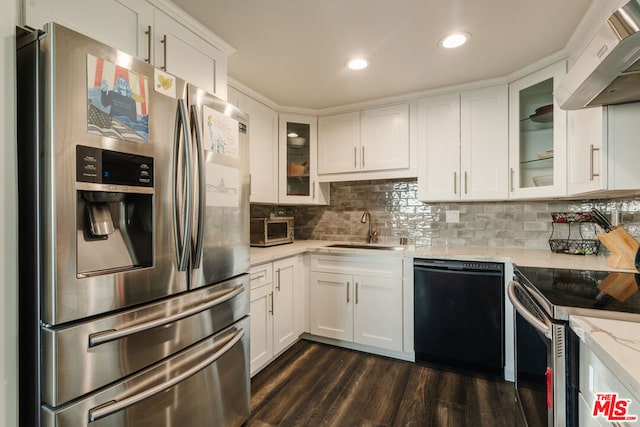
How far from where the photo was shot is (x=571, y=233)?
2.33 meters

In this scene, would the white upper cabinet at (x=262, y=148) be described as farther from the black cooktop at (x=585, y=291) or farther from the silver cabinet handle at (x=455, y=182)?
the black cooktop at (x=585, y=291)

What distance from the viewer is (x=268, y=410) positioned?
1808mm

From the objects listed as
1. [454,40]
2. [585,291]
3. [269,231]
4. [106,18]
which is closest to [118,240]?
[106,18]

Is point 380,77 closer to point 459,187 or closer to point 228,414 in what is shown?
point 459,187

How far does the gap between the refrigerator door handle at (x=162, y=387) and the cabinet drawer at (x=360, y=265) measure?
118 cm

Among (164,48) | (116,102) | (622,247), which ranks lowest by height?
(622,247)

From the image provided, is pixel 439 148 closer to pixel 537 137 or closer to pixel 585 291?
pixel 537 137

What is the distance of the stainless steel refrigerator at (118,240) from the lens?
88 centimetres

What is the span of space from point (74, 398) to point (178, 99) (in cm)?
110

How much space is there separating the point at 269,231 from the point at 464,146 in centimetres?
183

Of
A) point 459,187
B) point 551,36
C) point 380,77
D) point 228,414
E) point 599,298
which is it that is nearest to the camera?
point 599,298

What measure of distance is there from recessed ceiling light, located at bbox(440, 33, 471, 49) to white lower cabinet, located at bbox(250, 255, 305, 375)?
73.8 inches

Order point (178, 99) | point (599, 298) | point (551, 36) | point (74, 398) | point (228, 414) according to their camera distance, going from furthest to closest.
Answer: point (551, 36), point (228, 414), point (178, 99), point (599, 298), point (74, 398)

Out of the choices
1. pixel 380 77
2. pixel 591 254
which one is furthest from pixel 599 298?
pixel 380 77
